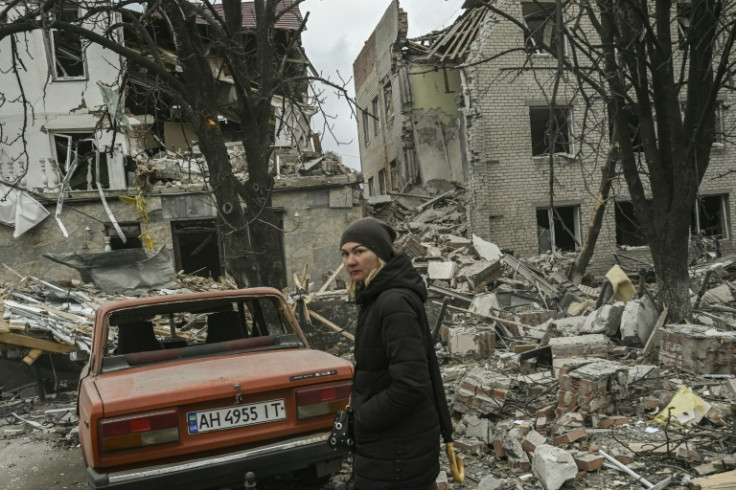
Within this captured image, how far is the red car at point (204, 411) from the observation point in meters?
3.39

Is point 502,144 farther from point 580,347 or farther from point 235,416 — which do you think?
point 235,416

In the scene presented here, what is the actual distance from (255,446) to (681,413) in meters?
3.65

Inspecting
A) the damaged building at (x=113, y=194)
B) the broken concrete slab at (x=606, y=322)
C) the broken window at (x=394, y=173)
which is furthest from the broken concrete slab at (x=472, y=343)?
the broken window at (x=394, y=173)

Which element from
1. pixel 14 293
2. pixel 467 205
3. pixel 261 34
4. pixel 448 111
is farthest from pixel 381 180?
pixel 261 34

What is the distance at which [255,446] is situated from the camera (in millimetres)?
3695

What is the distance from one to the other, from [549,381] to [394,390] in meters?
4.69

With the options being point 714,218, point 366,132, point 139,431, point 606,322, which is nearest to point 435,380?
point 139,431

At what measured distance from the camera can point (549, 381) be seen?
6.46 metres

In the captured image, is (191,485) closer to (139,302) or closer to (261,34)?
(139,302)

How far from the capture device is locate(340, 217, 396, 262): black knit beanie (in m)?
2.48

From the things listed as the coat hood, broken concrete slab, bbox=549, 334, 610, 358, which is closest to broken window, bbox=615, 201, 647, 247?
broken concrete slab, bbox=549, 334, 610, 358

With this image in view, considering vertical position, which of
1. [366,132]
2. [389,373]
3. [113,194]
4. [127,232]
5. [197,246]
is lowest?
[389,373]

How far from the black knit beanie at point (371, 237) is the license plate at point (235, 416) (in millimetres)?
1695

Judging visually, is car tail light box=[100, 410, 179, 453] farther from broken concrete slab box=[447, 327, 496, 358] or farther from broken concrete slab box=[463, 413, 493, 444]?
broken concrete slab box=[447, 327, 496, 358]
